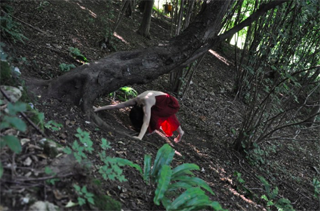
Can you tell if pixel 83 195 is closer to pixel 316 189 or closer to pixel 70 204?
pixel 70 204

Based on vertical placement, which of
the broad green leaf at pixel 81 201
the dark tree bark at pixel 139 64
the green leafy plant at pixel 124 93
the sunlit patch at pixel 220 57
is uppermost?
the sunlit patch at pixel 220 57

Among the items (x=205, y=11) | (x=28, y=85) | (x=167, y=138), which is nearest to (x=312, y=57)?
(x=205, y=11)

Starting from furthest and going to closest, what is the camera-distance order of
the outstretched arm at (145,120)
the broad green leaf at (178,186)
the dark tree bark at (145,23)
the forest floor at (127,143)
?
the dark tree bark at (145,23), the outstretched arm at (145,120), the broad green leaf at (178,186), the forest floor at (127,143)

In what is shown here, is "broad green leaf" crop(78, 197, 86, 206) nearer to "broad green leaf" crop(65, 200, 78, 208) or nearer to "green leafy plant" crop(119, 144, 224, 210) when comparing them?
"broad green leaf" crop(65, 200, 78, 208)

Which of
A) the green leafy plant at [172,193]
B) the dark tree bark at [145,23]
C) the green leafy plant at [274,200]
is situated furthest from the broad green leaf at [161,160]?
the dark tree bark at [145,23]

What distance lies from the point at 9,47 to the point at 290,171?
6.98 metres

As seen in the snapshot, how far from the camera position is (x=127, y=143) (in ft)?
15.4

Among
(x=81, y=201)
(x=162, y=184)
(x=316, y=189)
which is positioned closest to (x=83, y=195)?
(x=81, y=201)

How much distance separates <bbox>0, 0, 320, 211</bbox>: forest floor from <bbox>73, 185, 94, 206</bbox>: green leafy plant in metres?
0.05

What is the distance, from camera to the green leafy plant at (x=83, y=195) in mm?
2204

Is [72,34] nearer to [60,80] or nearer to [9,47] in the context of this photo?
[9,47]

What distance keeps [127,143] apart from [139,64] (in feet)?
4.33

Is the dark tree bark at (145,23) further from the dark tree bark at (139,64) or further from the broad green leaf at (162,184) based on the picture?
the broad green leaf at (162,184)

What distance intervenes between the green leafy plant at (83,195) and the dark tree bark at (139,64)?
2451 mm
